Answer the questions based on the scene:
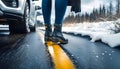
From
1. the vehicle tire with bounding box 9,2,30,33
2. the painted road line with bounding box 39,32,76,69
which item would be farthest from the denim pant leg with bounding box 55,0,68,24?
the vehicle tire with bounding box 9,2,30,33

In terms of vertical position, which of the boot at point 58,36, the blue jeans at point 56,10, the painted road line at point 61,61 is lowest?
the painted road line at point 61,61

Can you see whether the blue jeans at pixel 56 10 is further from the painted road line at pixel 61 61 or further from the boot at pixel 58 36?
the painted road line at pixel 61 61

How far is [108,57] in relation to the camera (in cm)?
375

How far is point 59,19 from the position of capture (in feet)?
18.5

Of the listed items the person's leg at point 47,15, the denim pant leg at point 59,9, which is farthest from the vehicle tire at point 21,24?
the denim pant leg at point 59,9

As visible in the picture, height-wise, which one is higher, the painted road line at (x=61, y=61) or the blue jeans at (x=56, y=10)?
the blue jeans at (x=56, y=10)

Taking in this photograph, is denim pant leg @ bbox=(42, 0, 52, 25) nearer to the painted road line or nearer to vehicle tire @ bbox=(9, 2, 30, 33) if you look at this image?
the painted road line

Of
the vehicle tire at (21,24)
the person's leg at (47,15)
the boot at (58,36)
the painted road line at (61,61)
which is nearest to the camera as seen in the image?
the painted road line at (61,61)

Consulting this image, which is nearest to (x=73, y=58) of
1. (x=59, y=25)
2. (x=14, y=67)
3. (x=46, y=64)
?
(x=46, y=64)

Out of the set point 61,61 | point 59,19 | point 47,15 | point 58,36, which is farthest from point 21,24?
point 61,61

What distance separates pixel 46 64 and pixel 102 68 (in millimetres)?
563

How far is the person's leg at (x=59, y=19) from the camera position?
549 centimetres

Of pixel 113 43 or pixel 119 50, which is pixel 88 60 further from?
pixel 113 43

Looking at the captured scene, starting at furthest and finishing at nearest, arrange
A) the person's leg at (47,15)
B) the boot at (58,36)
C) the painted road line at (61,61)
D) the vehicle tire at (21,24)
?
the vehicle tire at (21,24) < the person's leg at (47,15) < the boot at (58,36) < the painted road line at (61,61)
